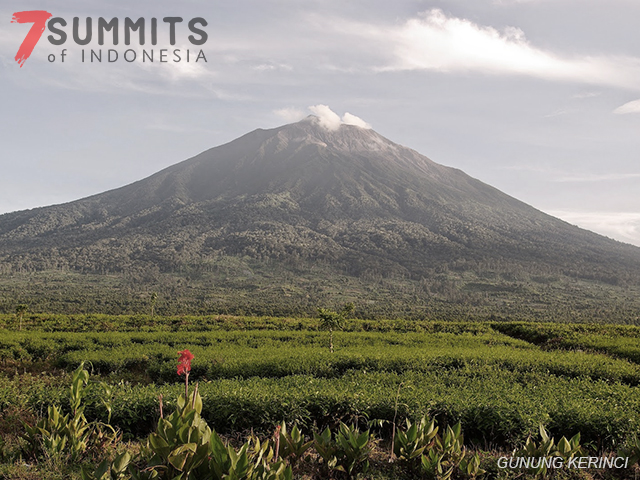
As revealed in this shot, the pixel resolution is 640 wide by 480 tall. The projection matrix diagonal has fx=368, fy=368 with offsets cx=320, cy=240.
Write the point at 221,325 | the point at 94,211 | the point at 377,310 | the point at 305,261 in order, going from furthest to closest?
the point at 94,211 → the point at 305,261 → the point at 377,310 → the point at 221,325

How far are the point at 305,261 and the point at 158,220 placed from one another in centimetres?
7447

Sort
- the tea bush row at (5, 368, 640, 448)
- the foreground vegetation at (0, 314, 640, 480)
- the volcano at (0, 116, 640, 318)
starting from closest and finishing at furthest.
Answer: the foreground vegetation at (0, 314, 640, 480), the tea bush row at (5, 368, 640, 448), the volcano at (0, 116, 640, 318)

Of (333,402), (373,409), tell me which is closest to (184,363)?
(333,402)

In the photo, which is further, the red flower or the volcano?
the volcano

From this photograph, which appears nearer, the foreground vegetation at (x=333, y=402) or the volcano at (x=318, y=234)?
the foreground vegetation at (x=333, y=402)

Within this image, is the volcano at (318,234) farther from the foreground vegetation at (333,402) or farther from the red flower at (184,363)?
the red flower at (184,363)

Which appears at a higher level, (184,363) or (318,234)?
(318,234)

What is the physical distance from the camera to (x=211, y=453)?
3.95m

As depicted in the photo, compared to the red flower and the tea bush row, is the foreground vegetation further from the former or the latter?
the red flower

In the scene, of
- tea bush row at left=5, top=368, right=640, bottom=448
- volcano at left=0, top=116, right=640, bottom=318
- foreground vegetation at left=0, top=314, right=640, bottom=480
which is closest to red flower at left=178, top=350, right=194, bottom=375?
foreground vegetation at left=0, top=314, right=640, bottom=480

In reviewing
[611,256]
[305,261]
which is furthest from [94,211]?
A: [611,256]

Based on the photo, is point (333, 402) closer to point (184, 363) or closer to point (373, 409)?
point (373, 409)

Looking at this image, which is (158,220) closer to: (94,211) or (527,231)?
(94,211)

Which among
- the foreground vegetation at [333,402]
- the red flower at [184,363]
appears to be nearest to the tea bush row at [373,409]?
the foreground vegetation at [333,402]
